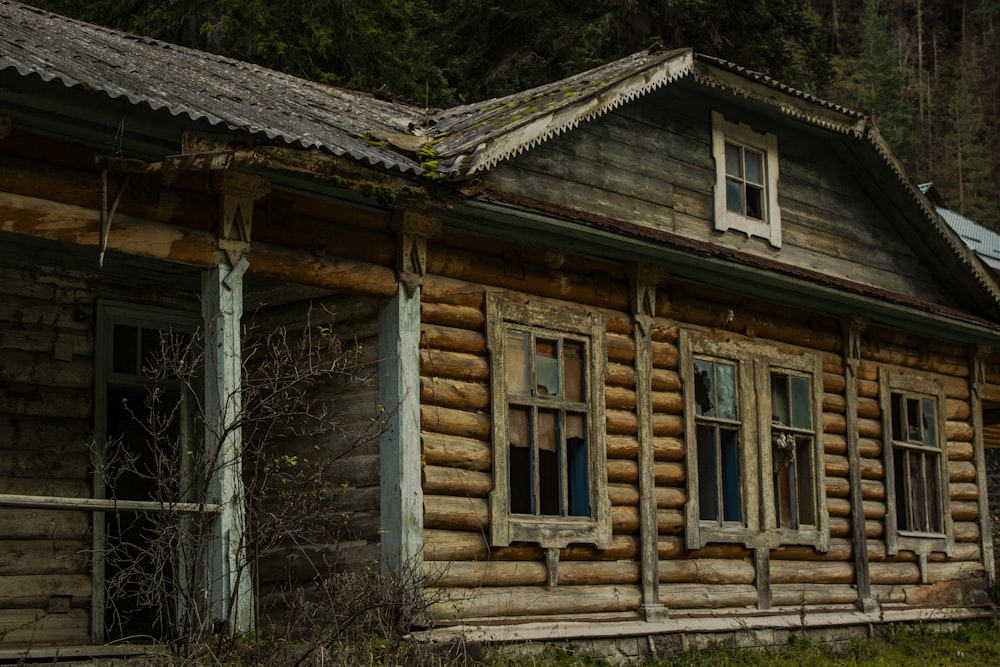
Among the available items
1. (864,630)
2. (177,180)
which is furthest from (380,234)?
(864,630)

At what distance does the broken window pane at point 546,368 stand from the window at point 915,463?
5225 mm

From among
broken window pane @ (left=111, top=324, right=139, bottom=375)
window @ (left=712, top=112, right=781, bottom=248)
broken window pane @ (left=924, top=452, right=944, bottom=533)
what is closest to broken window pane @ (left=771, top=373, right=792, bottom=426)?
window @ (left=712, top=112, right=781, bottom=248)

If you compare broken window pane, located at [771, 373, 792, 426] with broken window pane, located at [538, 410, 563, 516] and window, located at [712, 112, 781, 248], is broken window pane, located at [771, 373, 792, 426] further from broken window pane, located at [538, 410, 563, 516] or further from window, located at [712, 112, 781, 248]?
broken window pane, located at [538, 410, 563, 516]

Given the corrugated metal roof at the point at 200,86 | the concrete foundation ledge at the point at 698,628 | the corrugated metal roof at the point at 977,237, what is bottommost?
the concrete foundation ledge at the point at 698,628

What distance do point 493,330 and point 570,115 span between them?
205 cm

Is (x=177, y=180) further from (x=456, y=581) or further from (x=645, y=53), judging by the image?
(x=645, y=53)

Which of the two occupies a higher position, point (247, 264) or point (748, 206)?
point (748, 206)

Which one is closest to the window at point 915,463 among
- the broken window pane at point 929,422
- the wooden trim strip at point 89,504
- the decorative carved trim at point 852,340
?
the broken window pane at point 929,422

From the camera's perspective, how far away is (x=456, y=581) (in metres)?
10.1

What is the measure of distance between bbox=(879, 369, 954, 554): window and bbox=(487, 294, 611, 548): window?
4.88 m

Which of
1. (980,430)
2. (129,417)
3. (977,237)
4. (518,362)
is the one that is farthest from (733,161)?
(977,237)

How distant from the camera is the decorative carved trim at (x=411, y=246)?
1015cm

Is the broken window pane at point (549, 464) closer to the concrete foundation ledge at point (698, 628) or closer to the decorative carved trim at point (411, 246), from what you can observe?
the concrete foundation ledge at point (698, 628)

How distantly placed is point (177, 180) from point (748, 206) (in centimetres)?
698
